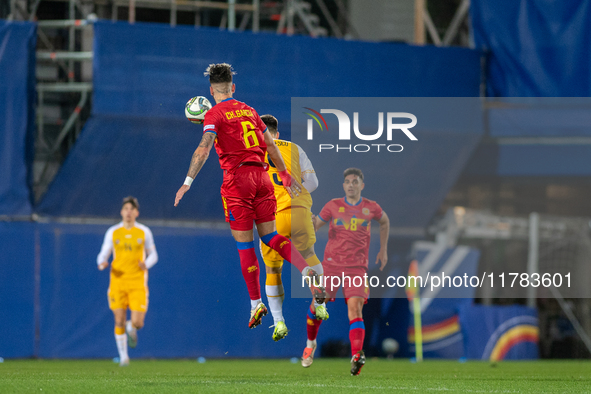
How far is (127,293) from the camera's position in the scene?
13156 mm

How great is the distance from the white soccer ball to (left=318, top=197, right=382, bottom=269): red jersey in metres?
6.78

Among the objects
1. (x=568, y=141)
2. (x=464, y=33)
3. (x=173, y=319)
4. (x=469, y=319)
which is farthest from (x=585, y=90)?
(x=173, y=319)

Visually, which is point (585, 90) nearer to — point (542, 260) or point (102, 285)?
point (542, 260)

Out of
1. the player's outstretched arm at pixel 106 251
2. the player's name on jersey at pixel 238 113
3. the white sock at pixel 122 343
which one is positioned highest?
the player's name on jersey at pixel 238 113

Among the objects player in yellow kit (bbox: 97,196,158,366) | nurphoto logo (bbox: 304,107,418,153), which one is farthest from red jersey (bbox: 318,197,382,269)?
player in yellow kit (bbox: 97,196,158,366)

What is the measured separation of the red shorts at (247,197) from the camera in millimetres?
8648

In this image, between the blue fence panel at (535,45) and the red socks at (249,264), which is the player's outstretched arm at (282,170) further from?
the blue fence panel at (535,45)

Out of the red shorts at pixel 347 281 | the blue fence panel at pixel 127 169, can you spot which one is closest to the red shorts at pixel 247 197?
the red shorts at pixel 347 281

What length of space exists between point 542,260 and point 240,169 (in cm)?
1213

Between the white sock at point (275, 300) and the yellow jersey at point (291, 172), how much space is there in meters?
0.99

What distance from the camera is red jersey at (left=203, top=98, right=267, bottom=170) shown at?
8523 mm

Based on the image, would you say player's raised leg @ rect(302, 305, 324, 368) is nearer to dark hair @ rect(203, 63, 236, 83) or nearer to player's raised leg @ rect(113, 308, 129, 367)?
dark hair @ rect(203, 63, 236, 83)

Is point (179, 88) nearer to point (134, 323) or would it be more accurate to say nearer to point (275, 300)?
point (134, 323)

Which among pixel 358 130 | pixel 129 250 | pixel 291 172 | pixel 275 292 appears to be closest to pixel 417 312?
pixel 358 130
